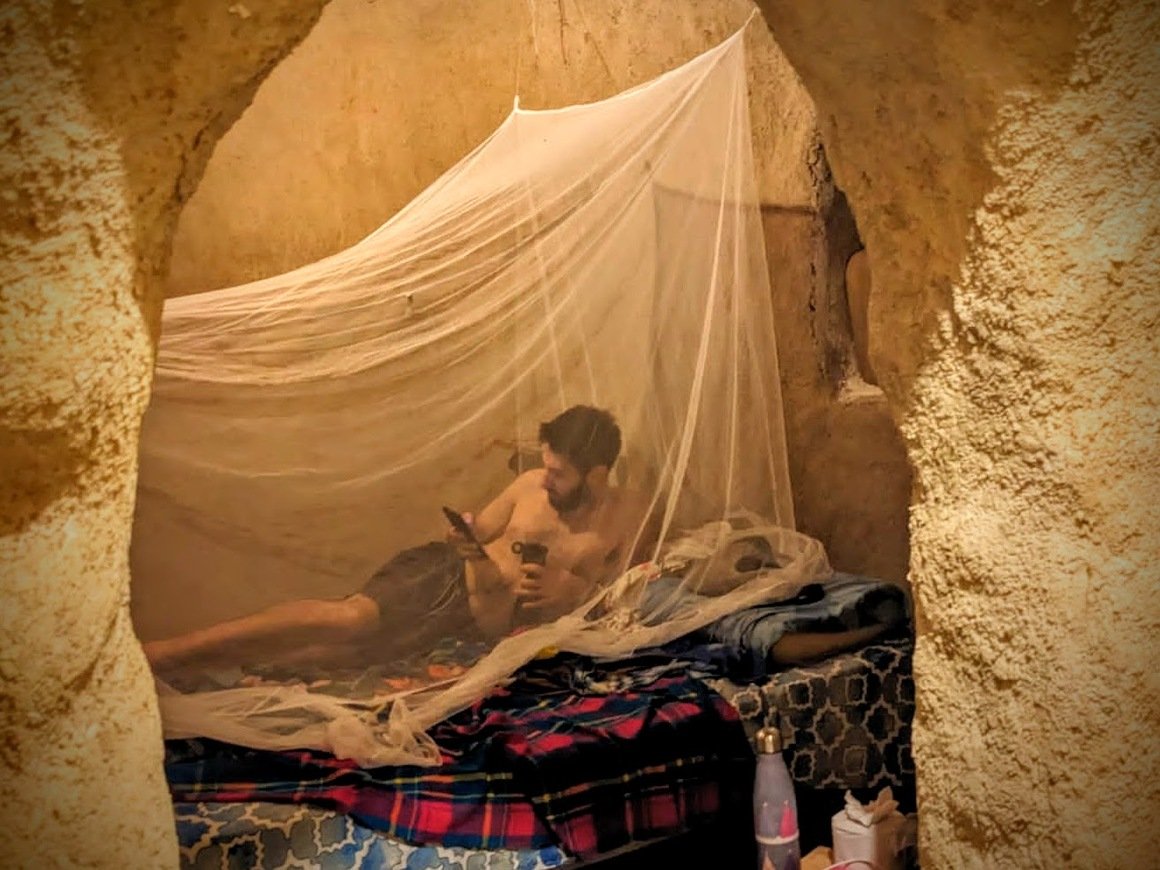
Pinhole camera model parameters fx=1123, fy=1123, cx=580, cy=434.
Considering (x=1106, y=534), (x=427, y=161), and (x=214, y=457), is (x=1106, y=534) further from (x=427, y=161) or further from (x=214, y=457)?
(x=427, y=161)

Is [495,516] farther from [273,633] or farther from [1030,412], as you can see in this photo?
[1030,412]

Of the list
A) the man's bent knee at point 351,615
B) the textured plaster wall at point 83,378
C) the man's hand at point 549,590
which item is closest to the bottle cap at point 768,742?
the man's hand at point 549,590

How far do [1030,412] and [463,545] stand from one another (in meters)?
2.06

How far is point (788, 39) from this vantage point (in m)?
1.61

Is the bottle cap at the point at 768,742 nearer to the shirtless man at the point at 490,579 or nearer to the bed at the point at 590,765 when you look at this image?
the bed at the point at 590,765

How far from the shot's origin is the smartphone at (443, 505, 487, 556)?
3191 mm

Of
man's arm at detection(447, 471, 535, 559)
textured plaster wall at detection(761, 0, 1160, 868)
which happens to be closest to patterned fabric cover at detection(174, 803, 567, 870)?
man's arm at detection(447, 471, 535, 559)

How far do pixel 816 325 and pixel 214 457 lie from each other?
234 cm

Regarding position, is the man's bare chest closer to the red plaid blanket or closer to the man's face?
the man's face

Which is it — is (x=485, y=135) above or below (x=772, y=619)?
above

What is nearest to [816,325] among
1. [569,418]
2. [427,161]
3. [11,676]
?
[569,418]

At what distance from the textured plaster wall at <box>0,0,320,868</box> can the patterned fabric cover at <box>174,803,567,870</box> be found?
1115 mm

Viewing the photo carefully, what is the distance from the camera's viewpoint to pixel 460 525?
3207mm

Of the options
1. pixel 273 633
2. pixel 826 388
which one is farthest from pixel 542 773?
pixel 826 388
